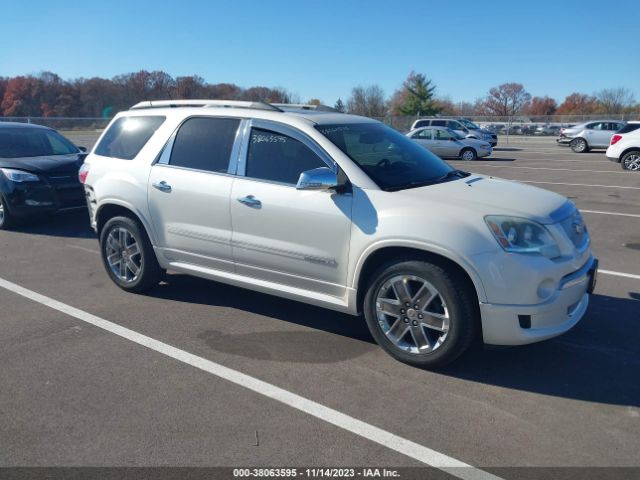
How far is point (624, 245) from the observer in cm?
791

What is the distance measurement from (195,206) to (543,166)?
18020mm

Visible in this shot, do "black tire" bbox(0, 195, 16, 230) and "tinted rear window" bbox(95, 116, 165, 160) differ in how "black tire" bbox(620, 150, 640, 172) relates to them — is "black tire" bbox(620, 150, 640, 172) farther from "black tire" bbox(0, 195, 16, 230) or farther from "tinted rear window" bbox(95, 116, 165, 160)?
"black tire" bbox(0, 195, 16, 230)

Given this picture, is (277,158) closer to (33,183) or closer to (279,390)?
(279,390)

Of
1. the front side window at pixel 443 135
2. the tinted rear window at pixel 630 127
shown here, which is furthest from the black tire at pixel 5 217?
the tinted rear window at pixel 630 127

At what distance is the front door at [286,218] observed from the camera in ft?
14.3

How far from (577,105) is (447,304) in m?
112

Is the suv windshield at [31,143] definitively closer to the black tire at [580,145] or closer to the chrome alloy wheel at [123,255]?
the chrome alloy wheel at [123,255]

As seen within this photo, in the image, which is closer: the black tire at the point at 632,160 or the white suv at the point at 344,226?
the white suv at the point at 344,226

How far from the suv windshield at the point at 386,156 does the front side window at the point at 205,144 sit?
3.05ft

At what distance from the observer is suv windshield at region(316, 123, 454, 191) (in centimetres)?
455

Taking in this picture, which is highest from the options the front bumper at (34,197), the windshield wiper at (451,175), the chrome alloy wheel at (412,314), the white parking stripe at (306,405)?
the windshield wiper at (451,175)

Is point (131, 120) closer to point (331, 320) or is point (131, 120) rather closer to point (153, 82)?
point (331, 320)

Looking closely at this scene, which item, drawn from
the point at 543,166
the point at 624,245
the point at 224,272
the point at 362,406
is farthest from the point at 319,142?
the point at 543,166

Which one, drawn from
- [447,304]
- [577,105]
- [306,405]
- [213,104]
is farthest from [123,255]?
[577,105]
